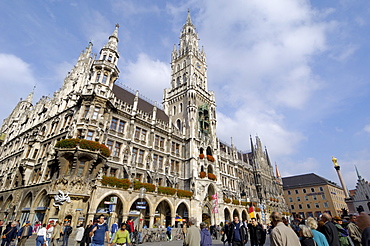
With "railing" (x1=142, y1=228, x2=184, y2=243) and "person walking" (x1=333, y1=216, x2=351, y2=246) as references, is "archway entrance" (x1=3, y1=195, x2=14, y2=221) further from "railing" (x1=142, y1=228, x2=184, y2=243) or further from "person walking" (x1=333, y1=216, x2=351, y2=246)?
"person walking" (x1=333, y1=216, x2=351, y2=246)

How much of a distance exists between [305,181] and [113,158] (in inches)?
2828

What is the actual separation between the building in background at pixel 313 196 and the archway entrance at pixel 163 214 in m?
56.3

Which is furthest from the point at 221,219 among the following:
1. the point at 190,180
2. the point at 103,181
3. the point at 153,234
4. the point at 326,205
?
the point at 326,205

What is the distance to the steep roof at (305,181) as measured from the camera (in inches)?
2670

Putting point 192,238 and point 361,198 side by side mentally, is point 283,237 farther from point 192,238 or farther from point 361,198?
point 361,198

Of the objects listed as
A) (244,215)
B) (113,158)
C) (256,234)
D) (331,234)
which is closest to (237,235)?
(256,234)

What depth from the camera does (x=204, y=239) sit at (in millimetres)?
7043

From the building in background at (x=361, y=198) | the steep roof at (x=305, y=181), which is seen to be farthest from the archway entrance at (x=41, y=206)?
the steep roof at (x=305, y=181)

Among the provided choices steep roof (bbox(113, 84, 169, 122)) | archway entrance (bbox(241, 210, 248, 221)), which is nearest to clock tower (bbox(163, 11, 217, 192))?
steep roof (bbox(113, 84, 169, 122))

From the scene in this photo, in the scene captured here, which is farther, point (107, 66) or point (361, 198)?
point (361, 198)

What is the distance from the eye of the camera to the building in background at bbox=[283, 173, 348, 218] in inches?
2509

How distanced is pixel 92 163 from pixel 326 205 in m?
72.9

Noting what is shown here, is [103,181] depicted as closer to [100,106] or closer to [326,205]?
[100,106]

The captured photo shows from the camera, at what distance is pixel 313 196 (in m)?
66.5
